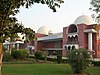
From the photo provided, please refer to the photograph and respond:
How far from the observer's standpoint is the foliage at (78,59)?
793 inches

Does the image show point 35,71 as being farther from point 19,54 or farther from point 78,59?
point 19,54

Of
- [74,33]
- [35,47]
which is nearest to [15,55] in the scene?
[74,33]

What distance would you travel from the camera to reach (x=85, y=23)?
52.8 m

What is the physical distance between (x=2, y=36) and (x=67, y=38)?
49.7 metres

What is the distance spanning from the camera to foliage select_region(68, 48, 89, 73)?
66.1ft

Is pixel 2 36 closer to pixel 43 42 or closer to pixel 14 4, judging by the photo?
pixel 14 4

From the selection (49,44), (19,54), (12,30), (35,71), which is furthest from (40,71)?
(49,44)

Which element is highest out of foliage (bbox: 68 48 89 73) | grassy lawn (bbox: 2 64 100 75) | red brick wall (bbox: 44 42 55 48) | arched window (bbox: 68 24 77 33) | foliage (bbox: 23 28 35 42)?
arched window (bbox: 68 24 77 33)

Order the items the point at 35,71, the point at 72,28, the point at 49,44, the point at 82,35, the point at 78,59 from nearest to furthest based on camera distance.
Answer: the point at 78,59 < the point at 35,71 < the point at 82,35 < the point at 72,28 < the point at 49,44

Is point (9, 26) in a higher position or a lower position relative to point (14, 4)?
lower

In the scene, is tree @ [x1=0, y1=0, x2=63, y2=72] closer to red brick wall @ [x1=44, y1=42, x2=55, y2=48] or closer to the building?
the building

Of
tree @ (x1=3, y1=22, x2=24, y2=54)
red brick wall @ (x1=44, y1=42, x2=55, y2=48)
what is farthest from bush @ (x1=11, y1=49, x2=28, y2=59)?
tree @ (x1=3, y1=22, x2=24, y2=54)

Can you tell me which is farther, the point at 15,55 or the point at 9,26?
the point at 15,55

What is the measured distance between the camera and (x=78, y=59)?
20.2 m
